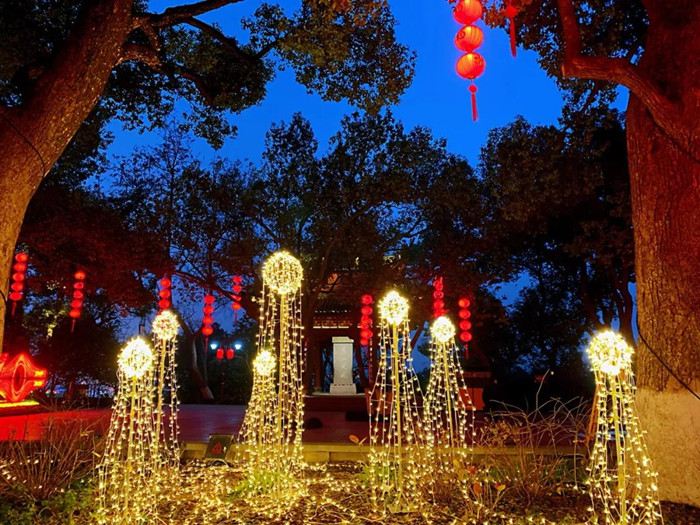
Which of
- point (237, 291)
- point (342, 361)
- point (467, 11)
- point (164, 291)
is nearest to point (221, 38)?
point (467, 11)

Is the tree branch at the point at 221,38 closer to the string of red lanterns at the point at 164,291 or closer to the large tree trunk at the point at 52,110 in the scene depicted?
the large tree trunk at the point at 52,110

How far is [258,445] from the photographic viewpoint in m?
4.36

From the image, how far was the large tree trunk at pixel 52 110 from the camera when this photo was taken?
3.75m

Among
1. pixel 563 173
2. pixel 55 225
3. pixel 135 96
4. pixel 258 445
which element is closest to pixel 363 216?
pixel 563 173

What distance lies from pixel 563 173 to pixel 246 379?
11.7 m

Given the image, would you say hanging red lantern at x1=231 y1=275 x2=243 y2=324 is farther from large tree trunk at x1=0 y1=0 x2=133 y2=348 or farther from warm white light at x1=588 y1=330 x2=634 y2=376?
warm white light at x1=588 y1=330 x2=634 y2=376

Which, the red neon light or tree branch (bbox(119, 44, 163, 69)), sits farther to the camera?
the red neon light

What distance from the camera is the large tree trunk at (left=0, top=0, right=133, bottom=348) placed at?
3.75 m

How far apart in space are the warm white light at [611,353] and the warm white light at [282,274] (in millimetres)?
2387

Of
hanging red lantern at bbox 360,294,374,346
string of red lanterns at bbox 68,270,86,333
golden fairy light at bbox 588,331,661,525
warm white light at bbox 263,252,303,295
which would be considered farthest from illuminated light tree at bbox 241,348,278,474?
string of red lanterns at bbox 68,270,86,333

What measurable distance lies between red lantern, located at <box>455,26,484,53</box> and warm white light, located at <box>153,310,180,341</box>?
3316 mm

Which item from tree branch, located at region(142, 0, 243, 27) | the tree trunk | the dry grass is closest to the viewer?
the tree trunk

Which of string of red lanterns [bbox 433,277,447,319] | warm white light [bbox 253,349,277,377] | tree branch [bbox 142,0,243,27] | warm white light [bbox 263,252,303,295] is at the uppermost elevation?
tree branch [bbox 142,0,243,27]

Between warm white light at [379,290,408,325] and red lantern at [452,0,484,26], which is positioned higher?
red lantern at [452,0,484,26]
